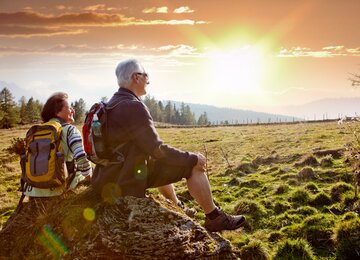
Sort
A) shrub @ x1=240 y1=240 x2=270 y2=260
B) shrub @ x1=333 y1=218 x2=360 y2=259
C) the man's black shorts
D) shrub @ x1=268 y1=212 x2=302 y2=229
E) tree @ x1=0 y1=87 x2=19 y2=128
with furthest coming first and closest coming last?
tree @ x1=0 y1=87 x2=19 y2=128 < shrub @ x1=268 y1=212 x2=302 y2=229 < shrub @ x1=240 y1=240 x2=270 y2=260 < shrub @ x1=333 y1=218 x2=360 y2=259 < the man's black shorts

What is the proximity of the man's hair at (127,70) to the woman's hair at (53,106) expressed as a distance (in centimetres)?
185

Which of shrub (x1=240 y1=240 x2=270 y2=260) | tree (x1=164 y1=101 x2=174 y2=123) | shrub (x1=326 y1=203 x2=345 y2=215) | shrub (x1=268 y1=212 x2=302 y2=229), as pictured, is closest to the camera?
shrub (x1=240 y1=240 x2=270 y2=260)

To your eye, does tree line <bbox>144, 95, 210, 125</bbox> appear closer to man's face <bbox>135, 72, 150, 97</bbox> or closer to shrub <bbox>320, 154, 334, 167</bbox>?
shrub <bbox>320, 154, 334, 167</bbox>

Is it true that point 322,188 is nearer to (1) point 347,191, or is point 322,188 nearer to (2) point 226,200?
(1) point 347,191

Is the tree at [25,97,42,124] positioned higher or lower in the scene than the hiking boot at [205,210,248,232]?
higher

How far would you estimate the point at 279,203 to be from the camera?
12.2 m

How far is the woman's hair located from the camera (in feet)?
25.6

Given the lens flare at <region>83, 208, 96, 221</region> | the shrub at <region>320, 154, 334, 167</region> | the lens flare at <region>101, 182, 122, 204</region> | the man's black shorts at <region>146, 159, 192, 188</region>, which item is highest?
the man's black shorts at <region>146, 159, 192, 188</region>

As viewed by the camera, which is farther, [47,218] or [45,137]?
[45,137]

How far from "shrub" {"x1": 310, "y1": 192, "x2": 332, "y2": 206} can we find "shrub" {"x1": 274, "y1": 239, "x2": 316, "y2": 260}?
4016 millimetres

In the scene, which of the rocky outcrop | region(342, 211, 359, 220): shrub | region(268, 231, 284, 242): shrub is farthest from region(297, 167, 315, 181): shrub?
the rocky outcrop

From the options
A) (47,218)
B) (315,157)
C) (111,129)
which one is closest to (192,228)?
(111,129)

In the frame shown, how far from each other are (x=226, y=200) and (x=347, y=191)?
422cm

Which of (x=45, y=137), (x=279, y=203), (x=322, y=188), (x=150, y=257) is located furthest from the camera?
(x=322, y=188)
